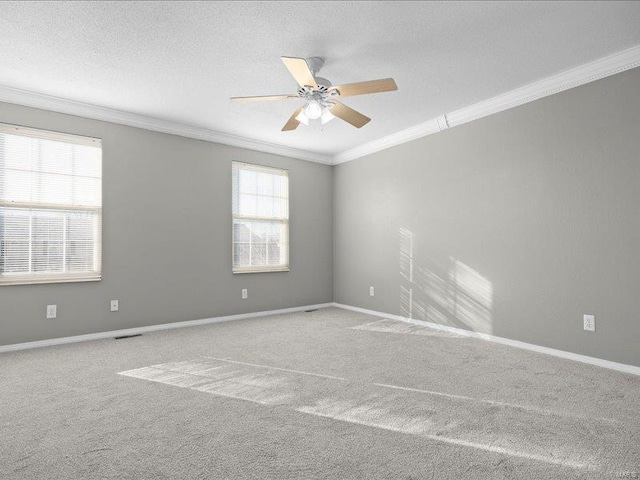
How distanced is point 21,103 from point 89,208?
1.16 meters

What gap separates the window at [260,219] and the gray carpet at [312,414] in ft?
5.73

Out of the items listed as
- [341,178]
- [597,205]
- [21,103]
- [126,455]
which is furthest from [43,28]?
[597,205]

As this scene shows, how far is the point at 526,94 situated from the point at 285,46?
2.37 meters

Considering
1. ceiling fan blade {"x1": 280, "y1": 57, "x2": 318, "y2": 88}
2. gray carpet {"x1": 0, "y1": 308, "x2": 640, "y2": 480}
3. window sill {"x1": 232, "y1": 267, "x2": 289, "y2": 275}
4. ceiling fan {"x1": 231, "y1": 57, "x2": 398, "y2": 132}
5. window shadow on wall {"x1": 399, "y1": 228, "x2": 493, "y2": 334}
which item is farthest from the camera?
window sill {"x1": 232, "y1": 267, "x2": 289, "y2": 275}

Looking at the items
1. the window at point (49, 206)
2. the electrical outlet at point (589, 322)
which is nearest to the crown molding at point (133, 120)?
the window at point (49, 206)

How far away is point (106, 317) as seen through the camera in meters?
3.80

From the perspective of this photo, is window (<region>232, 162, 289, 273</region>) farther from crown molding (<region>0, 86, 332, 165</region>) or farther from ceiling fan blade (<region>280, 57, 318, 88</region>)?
ceiling fan blade (<region>280, 57, 318, 88</region>)

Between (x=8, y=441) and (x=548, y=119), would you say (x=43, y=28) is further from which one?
(x=548, y=119)

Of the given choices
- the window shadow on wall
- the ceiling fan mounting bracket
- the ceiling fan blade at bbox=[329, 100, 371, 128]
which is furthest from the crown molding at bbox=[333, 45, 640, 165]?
the ceiling fan mounting bracket

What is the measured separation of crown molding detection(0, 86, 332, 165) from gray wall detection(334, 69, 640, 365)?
1.68 metres

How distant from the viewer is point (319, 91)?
8.79 ft

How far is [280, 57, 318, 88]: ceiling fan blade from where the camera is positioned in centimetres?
219

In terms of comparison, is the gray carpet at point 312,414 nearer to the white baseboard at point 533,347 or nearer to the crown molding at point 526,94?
the white baseboard at point 533,347

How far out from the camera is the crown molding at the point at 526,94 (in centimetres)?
276
